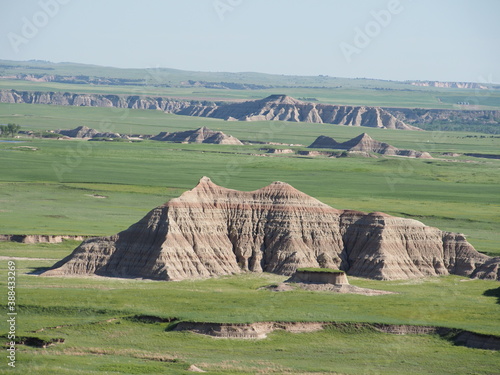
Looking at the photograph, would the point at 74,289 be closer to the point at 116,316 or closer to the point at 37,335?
the point at 116,316

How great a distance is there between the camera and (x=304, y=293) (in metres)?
75.9

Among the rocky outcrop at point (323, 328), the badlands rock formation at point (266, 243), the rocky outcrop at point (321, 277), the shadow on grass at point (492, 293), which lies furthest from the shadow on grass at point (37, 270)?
the shadow on grass at point (492, 293)

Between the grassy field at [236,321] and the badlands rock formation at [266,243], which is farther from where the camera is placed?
the badlands rock formation at [266,243]

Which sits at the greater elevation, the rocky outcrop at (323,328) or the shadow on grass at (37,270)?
the rocky outcrop at (323,328)

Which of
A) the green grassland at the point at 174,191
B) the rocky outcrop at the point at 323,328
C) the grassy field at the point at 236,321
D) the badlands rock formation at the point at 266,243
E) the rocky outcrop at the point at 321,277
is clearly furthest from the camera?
the green grassland at the point at 174,191

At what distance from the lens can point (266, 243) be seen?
8806 cm

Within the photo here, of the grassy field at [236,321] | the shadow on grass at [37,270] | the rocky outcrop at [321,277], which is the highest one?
the rocky outcrop at [321,277]

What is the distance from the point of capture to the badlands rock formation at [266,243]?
82875 millimetres

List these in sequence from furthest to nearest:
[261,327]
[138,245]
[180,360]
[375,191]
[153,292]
A: [375,191], [138,245], [153,292], [261,327], [180,360]

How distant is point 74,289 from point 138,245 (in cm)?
984

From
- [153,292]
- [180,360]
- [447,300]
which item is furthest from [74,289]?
[447,300]

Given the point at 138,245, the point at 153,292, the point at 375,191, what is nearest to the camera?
the point at 153,292

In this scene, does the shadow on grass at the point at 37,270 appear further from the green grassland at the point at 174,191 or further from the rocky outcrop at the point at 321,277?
the green grassland at the point at 174,191

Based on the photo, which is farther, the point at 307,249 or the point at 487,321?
the point at 307,249
